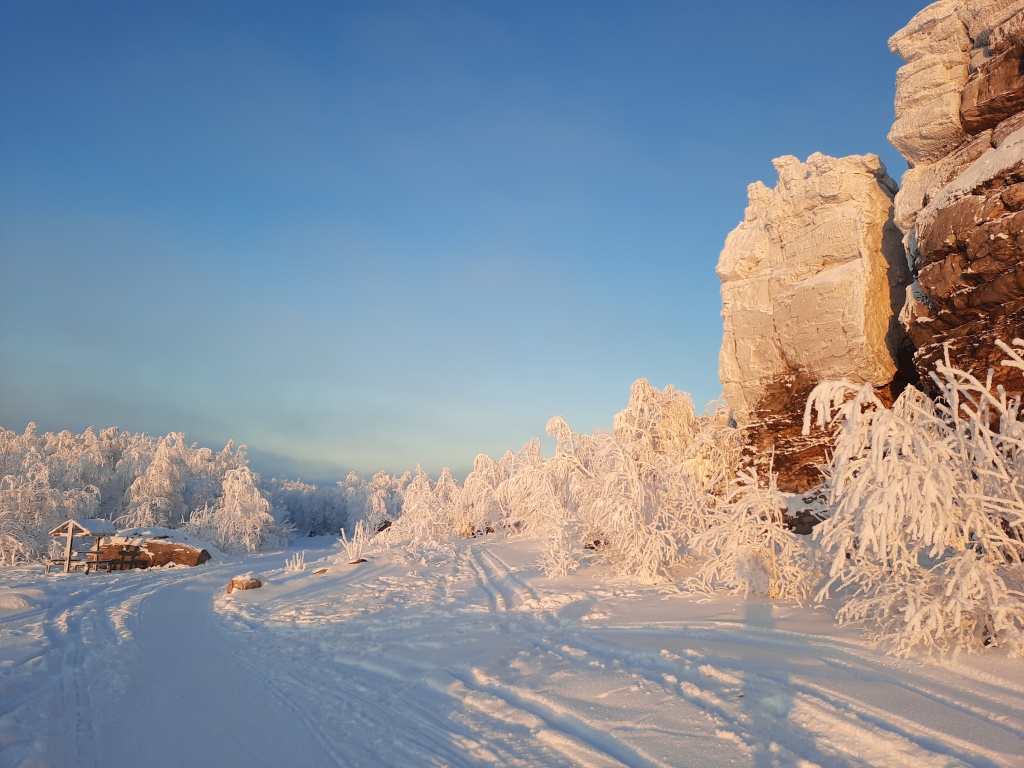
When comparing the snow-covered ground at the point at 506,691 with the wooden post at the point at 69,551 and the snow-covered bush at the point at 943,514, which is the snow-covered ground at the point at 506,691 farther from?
the wooden post at the point at 69,551

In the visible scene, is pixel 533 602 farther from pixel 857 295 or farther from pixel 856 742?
pixel 857 295

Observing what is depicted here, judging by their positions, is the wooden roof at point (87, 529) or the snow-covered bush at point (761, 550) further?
the wooden roof at point (87, 529)

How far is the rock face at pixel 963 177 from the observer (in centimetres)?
993

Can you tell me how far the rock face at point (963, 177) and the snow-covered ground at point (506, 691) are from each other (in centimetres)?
682

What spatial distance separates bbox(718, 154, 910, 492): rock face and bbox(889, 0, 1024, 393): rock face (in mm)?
1420

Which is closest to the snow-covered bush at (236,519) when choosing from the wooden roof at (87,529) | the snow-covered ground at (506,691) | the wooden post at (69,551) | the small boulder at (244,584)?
the wooden roof at (87,529)

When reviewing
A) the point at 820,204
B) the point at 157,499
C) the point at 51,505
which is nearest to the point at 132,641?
the point at 820,204

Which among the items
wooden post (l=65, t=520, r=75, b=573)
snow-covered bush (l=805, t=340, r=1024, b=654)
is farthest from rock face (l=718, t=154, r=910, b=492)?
wooden post (l=65, t=520, r=75, b=573)

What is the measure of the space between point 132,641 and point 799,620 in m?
10.1

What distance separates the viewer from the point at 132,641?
28.5 ft

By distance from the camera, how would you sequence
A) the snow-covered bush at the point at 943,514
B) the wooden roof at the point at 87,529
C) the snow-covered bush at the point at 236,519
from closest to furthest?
the snow-covered bush at the point at 943,514 → the wooden roof at the point at 87,529 → the snow-covered bush at the point at 236,519

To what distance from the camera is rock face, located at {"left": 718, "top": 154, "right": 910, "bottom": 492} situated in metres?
13.6

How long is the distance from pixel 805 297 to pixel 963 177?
14.3 ft

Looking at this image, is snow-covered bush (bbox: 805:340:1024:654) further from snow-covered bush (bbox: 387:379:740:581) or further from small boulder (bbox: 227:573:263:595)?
small boulder (bbox: 227:573:263:595)
